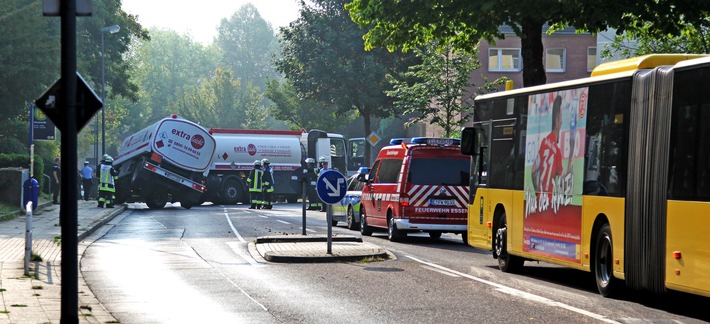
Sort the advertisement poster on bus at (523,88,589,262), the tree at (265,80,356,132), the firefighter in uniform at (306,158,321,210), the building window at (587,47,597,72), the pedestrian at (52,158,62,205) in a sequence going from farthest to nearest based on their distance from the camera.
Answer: the tree at (265,80,356,132), the building window at (587,47,597,72), the firefighter in uniform at (306,158,321,210), the pedestrian at (52,158,62,205), the advertisement poster on bus at (523,88,589,262)

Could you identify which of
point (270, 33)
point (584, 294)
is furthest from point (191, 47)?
point (584, 294)

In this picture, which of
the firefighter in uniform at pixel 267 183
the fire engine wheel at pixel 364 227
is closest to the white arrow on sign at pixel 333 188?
the fire engine wheel at pixel 364 227

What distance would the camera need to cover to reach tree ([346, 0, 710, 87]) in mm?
25297

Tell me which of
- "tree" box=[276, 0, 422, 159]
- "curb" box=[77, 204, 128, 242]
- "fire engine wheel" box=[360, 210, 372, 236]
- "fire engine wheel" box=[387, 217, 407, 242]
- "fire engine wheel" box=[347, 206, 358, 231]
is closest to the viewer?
"fire engine wheel" box=[387, 217, 407, 242]

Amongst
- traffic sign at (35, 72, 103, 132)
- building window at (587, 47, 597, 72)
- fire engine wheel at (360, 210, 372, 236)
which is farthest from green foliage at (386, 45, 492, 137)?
traffic sign at (35, 72, 103, 132)

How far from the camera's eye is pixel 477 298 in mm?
13477

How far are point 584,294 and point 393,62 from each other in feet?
156

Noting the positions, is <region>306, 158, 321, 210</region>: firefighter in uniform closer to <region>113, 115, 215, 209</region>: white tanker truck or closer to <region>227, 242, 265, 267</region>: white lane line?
<region>113, 115, 215, 209</region>: white tanker truck

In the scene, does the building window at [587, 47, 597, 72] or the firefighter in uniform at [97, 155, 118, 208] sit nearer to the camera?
the firefighter in uniform at [97, 155, 118, 208]

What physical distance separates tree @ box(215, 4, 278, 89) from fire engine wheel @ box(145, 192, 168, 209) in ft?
427

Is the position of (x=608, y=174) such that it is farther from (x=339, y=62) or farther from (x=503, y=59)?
(x=503, y=59)

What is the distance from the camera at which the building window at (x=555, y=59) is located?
65562 millimetres

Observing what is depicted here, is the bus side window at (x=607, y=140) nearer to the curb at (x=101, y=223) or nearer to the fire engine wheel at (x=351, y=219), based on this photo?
the curb at (x=101, y=223)

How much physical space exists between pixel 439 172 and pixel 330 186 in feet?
14.4
